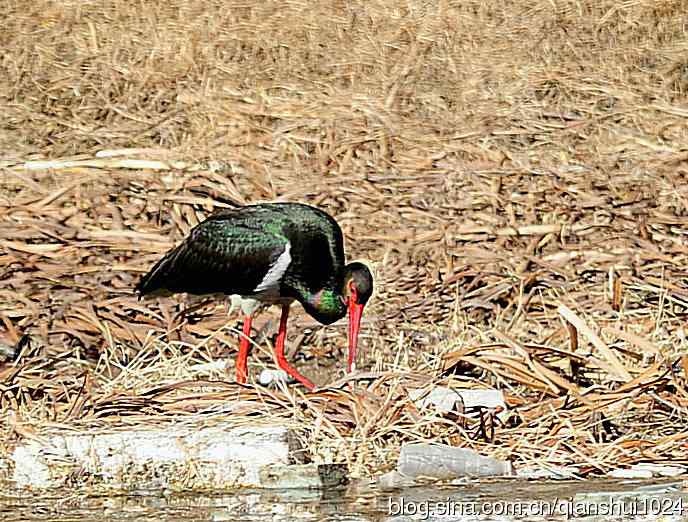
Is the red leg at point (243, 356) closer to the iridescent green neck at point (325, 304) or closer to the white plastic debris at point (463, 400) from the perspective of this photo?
the iridescent green neck at point (325, 304)

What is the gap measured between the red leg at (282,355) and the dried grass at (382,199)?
0.12 meters

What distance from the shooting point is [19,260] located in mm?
8656

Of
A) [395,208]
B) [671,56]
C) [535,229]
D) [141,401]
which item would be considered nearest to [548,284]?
[535,229]

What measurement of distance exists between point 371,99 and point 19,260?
463 centimetres

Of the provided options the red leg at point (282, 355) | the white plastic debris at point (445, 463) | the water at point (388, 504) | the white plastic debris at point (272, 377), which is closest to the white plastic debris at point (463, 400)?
the white plastic debris at point (445, 463)

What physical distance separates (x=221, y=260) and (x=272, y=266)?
10.7 inches

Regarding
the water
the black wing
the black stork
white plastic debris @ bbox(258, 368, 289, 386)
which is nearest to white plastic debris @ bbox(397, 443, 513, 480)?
the water

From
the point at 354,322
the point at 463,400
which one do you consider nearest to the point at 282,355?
the point at 354,322

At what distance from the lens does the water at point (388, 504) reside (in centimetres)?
507

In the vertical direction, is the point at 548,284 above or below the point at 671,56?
below

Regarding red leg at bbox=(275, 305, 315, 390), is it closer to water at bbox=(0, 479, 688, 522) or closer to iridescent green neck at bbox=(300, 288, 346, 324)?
iridescent green neck at bbox=(300, 288, 346, 324)

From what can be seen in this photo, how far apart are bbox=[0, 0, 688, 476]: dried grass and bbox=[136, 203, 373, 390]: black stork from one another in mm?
326

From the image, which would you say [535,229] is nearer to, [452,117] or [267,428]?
[452,117]

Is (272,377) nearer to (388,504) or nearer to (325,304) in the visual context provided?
(325,304)
